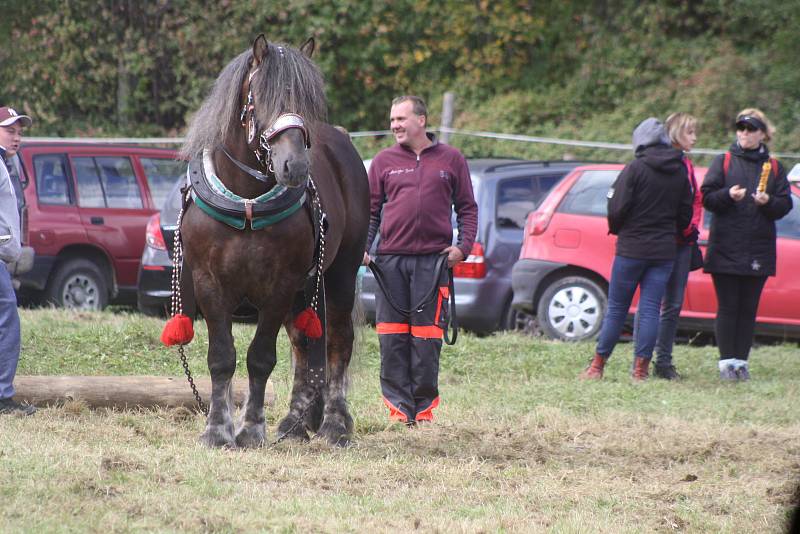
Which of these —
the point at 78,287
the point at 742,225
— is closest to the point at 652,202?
the point at 742,225

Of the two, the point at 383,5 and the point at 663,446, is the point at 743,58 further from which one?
the point at 663,446

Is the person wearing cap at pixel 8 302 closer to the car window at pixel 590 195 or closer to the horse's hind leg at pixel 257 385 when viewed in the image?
the horse's hind leg at pixel 257 385

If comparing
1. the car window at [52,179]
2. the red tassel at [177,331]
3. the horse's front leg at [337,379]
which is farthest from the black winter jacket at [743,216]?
the car window at [52,179]

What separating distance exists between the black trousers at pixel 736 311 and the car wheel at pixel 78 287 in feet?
22.1

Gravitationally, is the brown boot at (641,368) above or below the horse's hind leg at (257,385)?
below

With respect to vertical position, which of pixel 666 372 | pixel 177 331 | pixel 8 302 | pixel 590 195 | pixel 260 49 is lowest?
pixel 666 372

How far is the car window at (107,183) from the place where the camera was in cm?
1428

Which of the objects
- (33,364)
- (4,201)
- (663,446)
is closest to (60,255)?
(33,364)

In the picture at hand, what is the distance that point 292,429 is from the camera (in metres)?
7.33

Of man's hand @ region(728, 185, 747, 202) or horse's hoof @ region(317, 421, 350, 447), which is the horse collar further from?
man's hand @ region(728, 185, 747, 202)

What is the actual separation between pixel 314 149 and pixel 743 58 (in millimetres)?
15833

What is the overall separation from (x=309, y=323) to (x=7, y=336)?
1873 millimetres

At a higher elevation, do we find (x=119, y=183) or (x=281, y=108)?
(x=281, y=108)

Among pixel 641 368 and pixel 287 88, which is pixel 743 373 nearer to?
pixel 641 368
